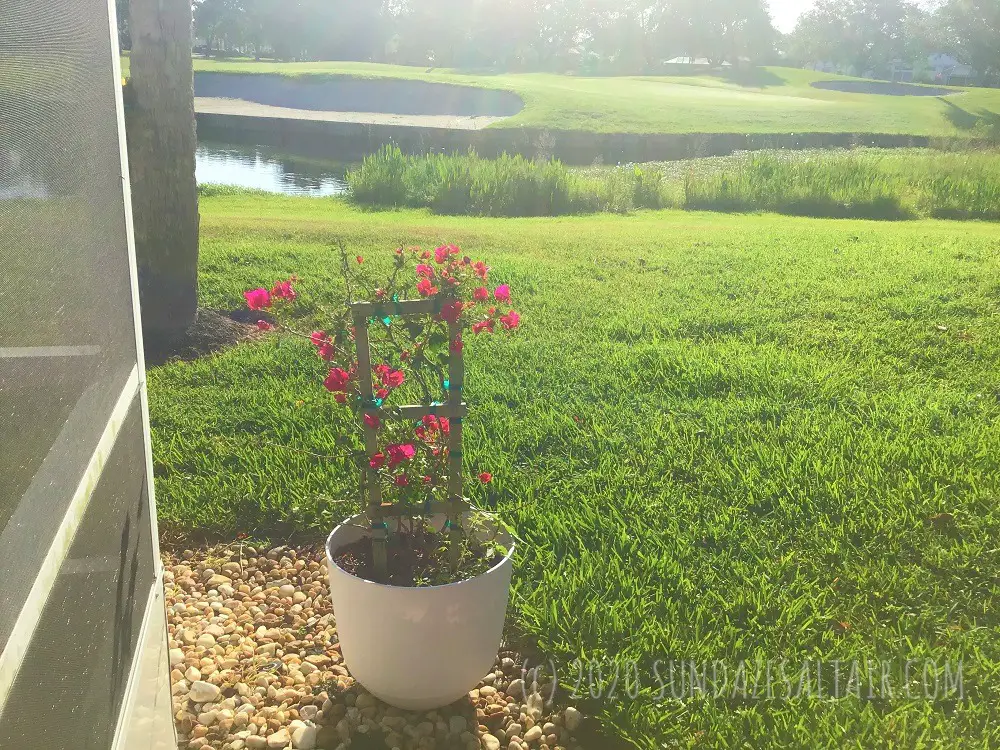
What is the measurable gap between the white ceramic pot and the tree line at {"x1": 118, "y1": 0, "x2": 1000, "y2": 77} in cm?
5540

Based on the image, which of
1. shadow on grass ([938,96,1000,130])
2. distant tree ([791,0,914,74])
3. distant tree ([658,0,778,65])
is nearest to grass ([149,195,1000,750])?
shadow on grass ([938,96,1000,130])

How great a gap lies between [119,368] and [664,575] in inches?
65.7

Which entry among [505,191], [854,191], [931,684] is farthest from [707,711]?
[854,191]

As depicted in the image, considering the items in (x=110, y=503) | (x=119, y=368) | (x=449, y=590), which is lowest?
(x=449, y=590)

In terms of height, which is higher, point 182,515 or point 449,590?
point 449,590

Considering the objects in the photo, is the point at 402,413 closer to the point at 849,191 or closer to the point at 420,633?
the point at 420,633

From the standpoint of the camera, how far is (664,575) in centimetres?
252

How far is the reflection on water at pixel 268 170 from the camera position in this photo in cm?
1447

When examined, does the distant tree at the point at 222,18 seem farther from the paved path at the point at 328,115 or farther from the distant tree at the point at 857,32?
the distant tree at the point at 857,32

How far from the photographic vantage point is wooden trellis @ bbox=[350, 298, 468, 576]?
1.95m

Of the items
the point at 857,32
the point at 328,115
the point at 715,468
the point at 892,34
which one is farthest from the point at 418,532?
the point at 857,32

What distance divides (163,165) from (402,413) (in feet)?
11.2

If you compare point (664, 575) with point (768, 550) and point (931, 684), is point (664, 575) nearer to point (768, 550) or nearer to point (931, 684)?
point (768, 550)

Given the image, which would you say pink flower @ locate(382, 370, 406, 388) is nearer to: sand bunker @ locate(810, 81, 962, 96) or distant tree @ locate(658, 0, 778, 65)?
sand bunker @ locate(810, 81, 962, 96)
